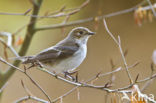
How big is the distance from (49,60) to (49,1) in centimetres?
426

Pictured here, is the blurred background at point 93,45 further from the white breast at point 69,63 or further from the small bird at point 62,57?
the white breast at point 69,63

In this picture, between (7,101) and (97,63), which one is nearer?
(7,101)

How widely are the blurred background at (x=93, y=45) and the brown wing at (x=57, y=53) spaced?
112 inches

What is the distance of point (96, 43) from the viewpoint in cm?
→ 820

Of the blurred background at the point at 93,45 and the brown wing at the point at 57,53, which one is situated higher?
the blurred background at the point at 93,45

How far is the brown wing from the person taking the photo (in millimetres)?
3717

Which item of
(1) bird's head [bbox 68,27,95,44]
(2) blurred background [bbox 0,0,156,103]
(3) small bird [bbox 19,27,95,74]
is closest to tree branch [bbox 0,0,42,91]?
(3) small bird [bbox 19,27,95,74]

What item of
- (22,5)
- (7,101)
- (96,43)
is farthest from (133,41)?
(7,101)

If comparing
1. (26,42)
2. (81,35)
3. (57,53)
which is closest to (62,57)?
(57,53)

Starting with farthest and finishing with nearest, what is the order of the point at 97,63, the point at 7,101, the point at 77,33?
the point at 97,63 < the point at 7,101 < the point at 77,33

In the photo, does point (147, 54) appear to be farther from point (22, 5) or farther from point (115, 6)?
point (22, 5)

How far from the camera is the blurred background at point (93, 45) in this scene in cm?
711

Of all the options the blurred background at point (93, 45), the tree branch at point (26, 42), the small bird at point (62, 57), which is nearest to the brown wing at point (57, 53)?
the small bird at point (62, 57)

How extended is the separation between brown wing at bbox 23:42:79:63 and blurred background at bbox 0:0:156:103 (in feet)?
9.35
